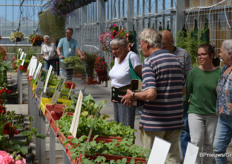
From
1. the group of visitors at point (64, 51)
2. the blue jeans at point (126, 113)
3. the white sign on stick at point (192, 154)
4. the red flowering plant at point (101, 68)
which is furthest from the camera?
the red flowering plant at point (101, 68)

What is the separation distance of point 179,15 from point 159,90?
16.9 ft

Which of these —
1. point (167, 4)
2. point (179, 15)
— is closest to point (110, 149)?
point (179, 15)

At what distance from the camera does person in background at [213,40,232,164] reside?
363 centimetres

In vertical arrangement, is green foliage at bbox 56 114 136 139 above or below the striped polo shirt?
below

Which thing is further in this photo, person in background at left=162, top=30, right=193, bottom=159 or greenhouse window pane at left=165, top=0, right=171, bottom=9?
greenhouse window pane at left=165, top=0, right=171, bottom=9

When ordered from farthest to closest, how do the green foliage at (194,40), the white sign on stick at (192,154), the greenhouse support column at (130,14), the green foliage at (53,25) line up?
the green foliage at (53,25) → the greenhouse support column at (130,14) → the green foliage at (194,40) → the white sign on stick at (192,154)

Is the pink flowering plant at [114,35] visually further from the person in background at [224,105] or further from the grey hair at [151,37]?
the grey hair at [151,37]

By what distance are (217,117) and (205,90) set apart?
0.28 meters

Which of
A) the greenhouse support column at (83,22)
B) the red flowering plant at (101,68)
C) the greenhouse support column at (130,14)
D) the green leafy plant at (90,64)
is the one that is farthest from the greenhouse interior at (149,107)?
the greenhouse support column at (83,22)

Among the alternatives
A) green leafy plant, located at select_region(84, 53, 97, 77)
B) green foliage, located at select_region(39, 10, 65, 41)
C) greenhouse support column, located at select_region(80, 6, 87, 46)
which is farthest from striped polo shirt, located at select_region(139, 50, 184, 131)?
greenhouse support column, located at select_region(80, 6, 87, 46)

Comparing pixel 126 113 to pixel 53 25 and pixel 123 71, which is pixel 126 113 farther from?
pixel 53 25

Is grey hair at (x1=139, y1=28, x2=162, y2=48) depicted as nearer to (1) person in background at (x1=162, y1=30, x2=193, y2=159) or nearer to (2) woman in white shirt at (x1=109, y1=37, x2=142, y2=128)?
(1) person in background at (x1=162, y1=30, x2=193, y2=159)

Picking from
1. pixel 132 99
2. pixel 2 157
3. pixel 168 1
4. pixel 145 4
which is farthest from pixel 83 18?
pixel 2 157

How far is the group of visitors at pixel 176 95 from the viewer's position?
3.16 m
